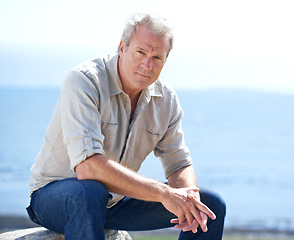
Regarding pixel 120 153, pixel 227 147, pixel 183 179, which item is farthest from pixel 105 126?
pixel 227 147

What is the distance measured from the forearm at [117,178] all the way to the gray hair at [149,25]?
25.7 inches

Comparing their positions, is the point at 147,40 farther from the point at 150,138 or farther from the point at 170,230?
the point at 170,230

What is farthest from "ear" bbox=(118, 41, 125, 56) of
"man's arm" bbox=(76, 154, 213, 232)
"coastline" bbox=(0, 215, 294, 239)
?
"coastline" bbox=(0, 215, 294, 239)

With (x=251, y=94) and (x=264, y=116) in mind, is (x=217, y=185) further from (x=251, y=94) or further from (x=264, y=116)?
(x=251, y=94)

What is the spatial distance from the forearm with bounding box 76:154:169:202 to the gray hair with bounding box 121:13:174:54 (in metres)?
0.65

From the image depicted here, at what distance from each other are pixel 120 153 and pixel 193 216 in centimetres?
48

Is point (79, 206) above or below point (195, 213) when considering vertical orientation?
above

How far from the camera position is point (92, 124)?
7.31 ft

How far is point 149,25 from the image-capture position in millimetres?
2402

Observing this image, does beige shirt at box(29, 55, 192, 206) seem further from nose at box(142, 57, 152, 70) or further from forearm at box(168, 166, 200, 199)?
nose at box(142, 57, 152, 70)

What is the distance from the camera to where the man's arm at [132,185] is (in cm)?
213

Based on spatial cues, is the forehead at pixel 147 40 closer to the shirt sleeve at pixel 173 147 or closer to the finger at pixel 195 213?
the shirt sleeve at pixel 173 147

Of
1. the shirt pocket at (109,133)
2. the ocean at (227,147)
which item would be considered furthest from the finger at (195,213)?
the ocean at (227,147)

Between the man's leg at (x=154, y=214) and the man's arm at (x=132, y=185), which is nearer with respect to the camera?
the man's arm at (x=132, y=185)
